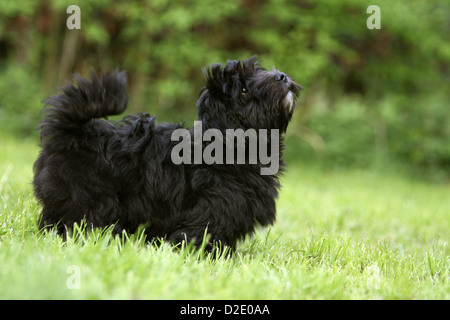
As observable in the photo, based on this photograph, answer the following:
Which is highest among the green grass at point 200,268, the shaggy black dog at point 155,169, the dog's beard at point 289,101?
the dog's beard at point 289,101

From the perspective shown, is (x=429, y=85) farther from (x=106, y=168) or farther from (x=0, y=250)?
(x=0, y=250)

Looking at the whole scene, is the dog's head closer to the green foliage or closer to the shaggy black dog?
the shaggy black dog

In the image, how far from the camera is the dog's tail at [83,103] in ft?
9.84

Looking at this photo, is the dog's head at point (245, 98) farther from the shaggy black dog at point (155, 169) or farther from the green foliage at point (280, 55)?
the green foliage at point (280, 55)

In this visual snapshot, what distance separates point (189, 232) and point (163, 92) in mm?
6772

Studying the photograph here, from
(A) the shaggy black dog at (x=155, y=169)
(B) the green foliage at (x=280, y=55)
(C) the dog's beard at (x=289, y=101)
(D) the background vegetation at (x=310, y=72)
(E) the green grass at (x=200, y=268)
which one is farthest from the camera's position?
(B) the green foliage at (x=280, y=55)

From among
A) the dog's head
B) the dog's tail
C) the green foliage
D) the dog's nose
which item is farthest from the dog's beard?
the green foliage

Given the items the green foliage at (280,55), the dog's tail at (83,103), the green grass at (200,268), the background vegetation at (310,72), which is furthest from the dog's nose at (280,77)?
the green foliage at (280,55)

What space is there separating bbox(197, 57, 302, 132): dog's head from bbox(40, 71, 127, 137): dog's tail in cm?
60

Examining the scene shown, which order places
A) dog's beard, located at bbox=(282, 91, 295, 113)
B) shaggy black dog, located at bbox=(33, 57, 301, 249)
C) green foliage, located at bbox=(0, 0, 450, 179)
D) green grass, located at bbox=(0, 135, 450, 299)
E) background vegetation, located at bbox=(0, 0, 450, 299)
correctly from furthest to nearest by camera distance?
green foliage, located at bbox=(0, 0, 450, 179) → background vegetation, located at bbox=(0, 0, 450, 299) → dog's beard, located at bbox=(282, 91, 295, 113) → shaggy black dog, located at bbox=(33, 57, 301, 249) → green grass, located at bbox=(0, 135, 450, 299)

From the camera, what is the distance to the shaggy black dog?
291cm

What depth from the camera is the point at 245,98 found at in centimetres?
308

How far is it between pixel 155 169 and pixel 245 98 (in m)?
0.76

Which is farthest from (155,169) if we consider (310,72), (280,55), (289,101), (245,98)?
(280,55)
